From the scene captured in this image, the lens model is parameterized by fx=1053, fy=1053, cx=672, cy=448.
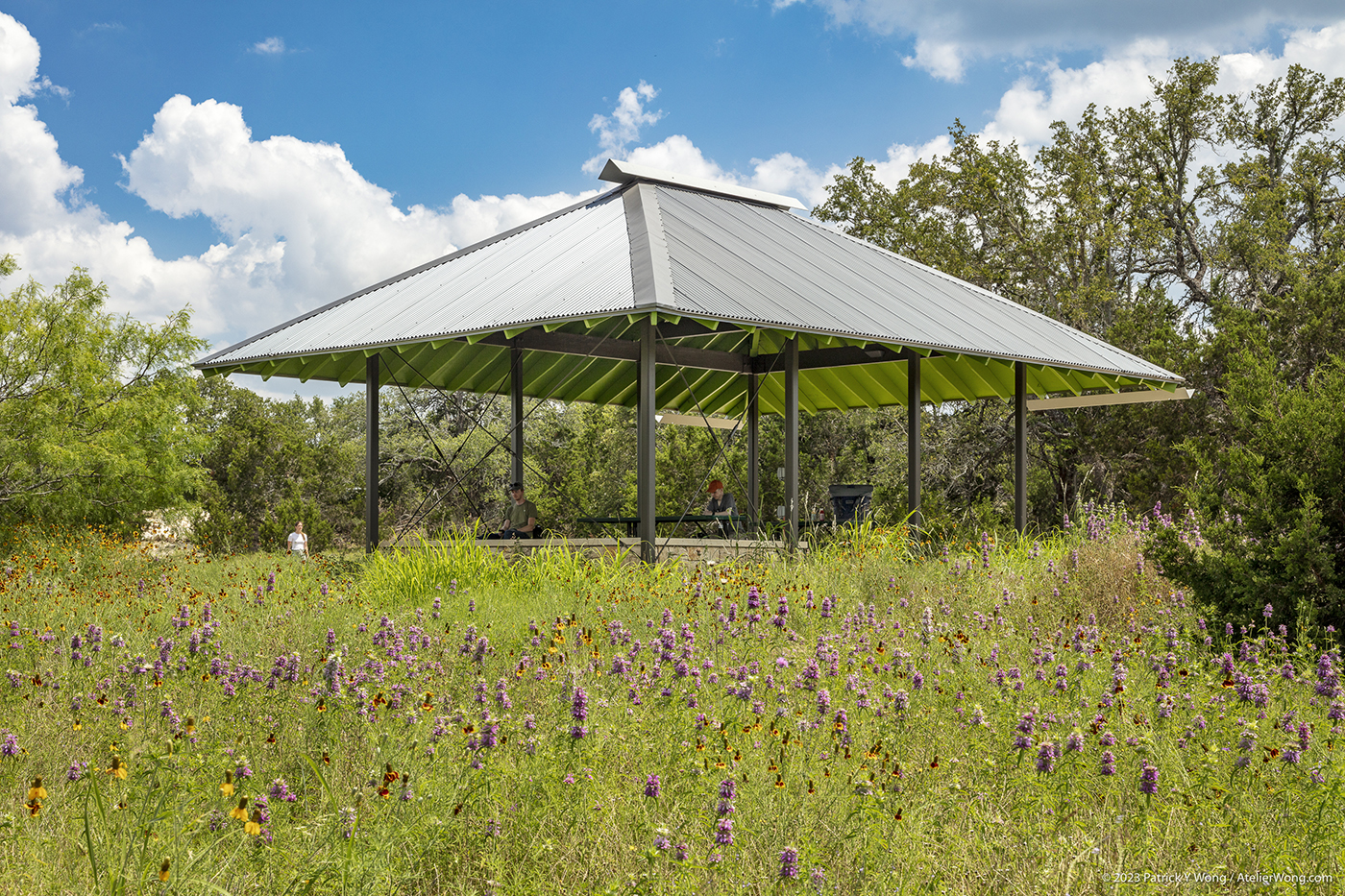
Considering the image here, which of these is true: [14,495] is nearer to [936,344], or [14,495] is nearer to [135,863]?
[936,344]

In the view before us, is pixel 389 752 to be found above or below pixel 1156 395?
below

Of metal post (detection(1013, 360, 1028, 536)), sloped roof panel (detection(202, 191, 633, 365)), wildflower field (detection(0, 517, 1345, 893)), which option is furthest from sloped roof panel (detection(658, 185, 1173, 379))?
wildflower field (detection(0, 517, 1345, 893))

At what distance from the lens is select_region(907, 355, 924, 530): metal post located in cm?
1268

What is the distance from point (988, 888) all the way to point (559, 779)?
55.8 inches

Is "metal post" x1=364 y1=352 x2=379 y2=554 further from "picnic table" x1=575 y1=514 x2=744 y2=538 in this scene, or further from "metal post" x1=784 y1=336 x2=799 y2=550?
"metal post" x1=784 y1=336 x2=799 y2=550

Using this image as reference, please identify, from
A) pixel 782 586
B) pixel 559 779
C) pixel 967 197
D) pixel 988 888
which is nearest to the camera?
pixel 988 888

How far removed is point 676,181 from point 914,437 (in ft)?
16.1

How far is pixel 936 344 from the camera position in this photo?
10.9 metres

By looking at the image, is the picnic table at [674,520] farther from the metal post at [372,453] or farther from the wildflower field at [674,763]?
the wildflower field at [674,763]

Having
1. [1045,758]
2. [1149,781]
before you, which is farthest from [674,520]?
[1149,781]

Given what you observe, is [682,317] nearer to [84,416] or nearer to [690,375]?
[690,375]

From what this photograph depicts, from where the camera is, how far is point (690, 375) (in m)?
17.0

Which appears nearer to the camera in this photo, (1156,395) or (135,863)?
(135,863)

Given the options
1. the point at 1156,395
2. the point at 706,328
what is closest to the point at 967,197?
the point at 1156,395
